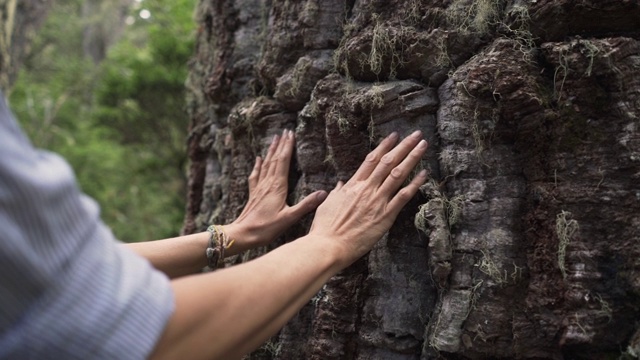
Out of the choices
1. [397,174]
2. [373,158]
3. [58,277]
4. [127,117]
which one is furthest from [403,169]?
[127,117]

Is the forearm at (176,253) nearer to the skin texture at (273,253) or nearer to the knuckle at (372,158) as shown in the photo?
the skin texture at (273,253)

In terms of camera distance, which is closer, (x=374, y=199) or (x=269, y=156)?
(x=374, y=199)

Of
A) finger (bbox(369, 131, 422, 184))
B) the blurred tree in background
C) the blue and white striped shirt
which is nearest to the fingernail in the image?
finger (bbox(369, 131, 422, 184))

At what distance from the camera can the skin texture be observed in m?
1.32

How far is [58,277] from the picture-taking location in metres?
1.07

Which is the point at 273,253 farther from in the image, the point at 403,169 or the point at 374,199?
the point at 403,169

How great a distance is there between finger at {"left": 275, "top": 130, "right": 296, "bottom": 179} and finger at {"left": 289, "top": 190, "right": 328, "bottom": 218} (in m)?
0.22

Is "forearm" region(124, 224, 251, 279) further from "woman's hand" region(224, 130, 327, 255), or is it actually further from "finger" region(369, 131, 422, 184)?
"finger" region(369, 131, 422, 184)

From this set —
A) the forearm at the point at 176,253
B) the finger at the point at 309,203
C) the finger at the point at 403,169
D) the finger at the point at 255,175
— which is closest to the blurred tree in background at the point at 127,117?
the finger at the point at 255,175

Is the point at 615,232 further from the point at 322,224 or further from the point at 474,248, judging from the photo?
the point at 322,224

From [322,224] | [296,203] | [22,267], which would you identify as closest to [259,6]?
[296,203]

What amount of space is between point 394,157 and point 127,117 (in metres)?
7.09

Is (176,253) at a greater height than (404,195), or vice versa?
(404,195)

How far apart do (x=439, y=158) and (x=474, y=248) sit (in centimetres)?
37
